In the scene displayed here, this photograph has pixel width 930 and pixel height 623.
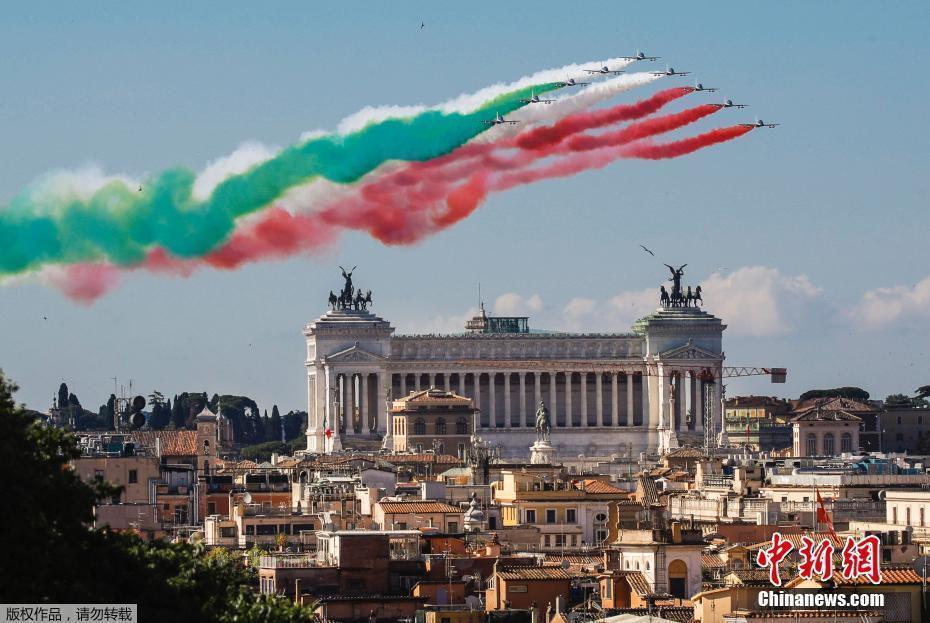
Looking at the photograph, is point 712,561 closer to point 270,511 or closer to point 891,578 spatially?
point 891,578

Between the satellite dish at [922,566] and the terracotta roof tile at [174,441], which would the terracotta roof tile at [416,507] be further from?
the terracotta roof tile at [174,441]

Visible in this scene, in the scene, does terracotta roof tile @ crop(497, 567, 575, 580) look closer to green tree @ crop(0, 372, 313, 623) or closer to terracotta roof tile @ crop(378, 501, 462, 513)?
green tree @ crop(0, 372, 313, 623)

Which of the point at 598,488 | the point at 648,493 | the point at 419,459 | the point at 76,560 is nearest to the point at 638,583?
the point at 76,560

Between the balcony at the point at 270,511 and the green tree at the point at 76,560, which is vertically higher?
the balcony at the point at 270,511

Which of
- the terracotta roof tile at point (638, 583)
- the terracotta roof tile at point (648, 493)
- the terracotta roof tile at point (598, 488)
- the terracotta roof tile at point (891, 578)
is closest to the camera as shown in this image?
the terracotta roof tile at point (891, 578)

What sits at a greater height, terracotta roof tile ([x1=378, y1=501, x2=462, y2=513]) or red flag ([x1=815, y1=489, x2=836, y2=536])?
terracotta roof tile ([x1=378, y1=501, x2=462, y2=513])

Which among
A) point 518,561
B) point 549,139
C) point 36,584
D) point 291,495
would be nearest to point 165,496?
point 291,495

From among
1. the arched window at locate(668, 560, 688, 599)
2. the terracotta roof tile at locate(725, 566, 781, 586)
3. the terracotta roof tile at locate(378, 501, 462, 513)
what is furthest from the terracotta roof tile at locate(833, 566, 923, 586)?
the terracotta roof tile at locate(378, 501, 462, 513)

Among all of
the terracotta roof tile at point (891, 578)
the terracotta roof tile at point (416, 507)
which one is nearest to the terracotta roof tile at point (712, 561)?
the terracotta roof tile at point (891, 578)
